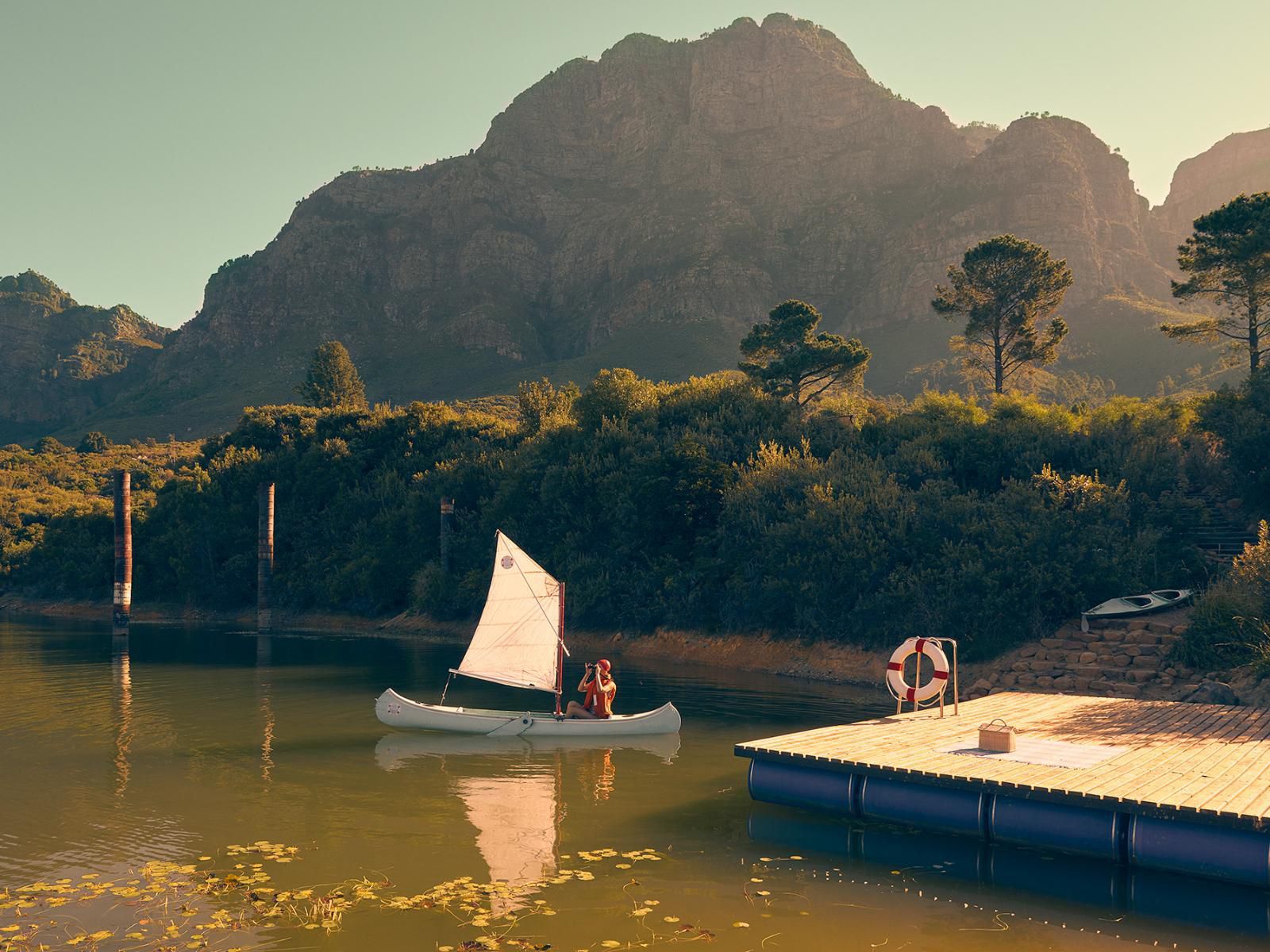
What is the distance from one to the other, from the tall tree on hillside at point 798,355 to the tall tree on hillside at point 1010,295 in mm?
9366

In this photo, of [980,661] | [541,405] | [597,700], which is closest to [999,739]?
[597,700]

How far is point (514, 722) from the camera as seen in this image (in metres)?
28.7

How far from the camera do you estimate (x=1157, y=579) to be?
1603 inches

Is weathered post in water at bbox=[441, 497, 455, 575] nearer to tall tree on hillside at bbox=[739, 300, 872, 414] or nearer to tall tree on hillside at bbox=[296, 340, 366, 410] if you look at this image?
tall tree on hillside at bbox=[739, 300, 872, 414]

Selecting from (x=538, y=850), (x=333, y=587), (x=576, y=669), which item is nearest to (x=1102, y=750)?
(x=538, y=850)

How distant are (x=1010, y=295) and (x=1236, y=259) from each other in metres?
19.2

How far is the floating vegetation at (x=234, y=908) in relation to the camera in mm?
13391

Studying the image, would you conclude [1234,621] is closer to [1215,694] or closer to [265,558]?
[1215,694]

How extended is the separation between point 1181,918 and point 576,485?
49.5 metres

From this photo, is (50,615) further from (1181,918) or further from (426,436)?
(1181,918)

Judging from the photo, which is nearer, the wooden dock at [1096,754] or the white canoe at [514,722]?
the wooden dock at [1096,754]

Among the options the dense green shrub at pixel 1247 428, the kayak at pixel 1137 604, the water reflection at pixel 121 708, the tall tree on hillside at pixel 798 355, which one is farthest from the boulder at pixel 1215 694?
the tall tree on hillside at pixel 798 355

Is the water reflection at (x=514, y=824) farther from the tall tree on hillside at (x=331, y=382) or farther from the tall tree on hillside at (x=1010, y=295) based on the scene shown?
the tall tree on hillside at (x=331, y=382)

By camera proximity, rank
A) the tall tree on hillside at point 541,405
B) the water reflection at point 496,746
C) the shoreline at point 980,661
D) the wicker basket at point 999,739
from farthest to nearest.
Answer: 1. the tall tree on hillside at point 541,405
2. the shoreline at point 980,661
3. the water reflection at point 496,746
4. the wicker basket at point 999,739
